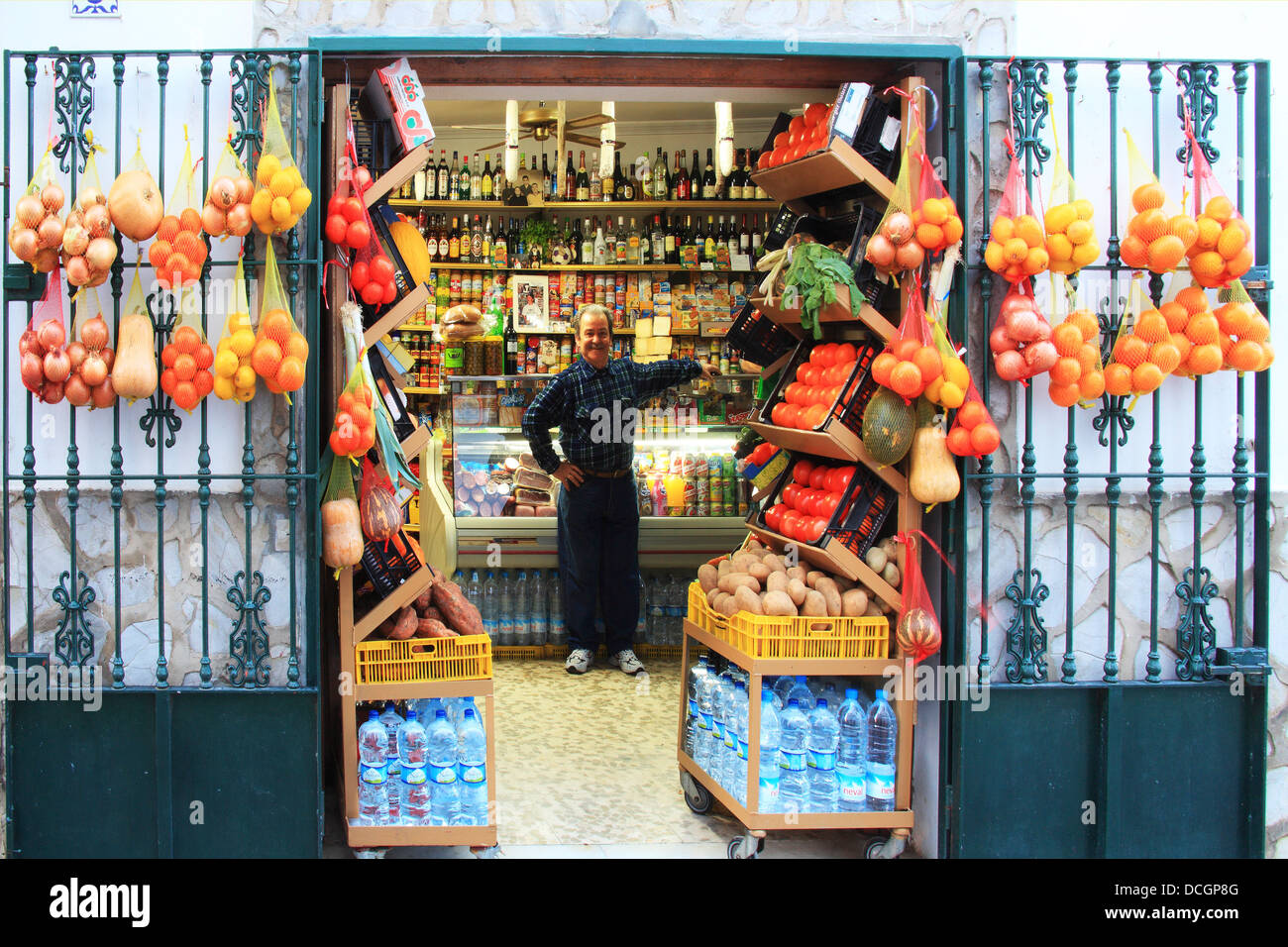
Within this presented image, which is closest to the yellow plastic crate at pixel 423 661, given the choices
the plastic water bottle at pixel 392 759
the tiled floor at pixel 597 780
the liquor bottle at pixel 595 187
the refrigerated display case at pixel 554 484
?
the plastic water bottle at pixel 392 759

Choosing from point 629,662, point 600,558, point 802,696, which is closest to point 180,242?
point 802,696

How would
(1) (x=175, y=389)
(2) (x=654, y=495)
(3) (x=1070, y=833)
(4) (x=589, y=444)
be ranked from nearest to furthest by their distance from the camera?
(1) (x=175, y=389), (3) (x=1070, y=833), (4) (x=589, y=444), (2) (x=654, y=495)

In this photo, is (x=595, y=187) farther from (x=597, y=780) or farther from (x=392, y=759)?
(x=392, y=759)

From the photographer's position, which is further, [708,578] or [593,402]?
[593,402]

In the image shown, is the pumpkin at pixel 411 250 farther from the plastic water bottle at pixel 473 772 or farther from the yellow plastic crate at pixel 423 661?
the plastic water bottle at pixel 473 772

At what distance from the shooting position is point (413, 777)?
3.48 meters

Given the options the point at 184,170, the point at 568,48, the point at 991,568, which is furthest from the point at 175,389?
the point at 991,568

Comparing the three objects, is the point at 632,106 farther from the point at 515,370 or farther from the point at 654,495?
the point at 654,495

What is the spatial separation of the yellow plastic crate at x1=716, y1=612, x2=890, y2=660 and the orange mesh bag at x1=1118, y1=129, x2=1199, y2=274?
148 centimetres

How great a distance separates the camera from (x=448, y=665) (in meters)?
3.55

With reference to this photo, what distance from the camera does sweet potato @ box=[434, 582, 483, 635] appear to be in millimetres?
3701

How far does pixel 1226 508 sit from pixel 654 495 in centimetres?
368

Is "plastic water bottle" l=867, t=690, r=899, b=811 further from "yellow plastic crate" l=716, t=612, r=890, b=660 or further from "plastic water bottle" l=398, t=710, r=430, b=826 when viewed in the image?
"plastic water bottle" l=398, t=710, r=430, b=826

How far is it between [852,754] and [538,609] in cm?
329
